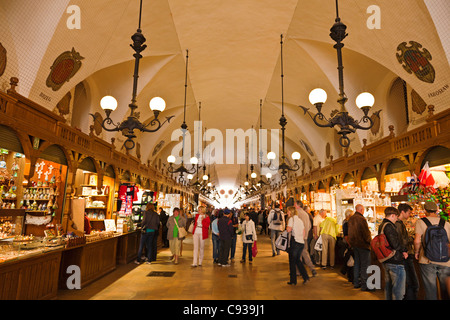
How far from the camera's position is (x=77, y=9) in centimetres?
541

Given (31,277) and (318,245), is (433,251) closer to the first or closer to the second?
(318,245)

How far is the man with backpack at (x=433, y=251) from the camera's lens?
11.0ft

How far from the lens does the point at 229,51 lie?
30.5 ft

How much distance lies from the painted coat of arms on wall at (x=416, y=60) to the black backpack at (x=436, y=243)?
4.00 m

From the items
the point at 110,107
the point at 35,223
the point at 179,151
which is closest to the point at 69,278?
the point at 35,223

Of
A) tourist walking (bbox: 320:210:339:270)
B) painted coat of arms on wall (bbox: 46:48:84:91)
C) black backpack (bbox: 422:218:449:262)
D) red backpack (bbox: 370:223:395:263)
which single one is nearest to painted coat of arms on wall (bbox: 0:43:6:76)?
painted coat of arms on wall (bbox: 46:48:84:91)

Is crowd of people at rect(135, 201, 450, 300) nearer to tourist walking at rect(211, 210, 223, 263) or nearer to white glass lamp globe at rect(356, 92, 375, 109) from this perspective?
tourist walking at rect(211, 210, 223, 263)

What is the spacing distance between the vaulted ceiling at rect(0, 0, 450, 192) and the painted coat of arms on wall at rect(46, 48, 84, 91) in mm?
93

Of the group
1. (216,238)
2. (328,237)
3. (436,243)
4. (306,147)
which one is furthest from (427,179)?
(306,147)

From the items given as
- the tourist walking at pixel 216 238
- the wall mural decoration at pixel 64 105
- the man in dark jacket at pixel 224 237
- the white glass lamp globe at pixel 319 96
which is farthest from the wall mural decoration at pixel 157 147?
the white glass lamp globe at pixel 319 96

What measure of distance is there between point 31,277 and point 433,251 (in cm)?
523

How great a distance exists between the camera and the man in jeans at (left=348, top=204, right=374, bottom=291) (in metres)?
4.90

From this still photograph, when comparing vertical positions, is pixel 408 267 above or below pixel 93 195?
below

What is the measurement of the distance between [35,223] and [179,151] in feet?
41.2
